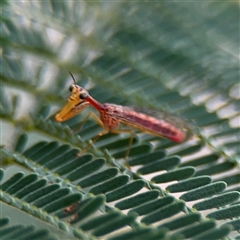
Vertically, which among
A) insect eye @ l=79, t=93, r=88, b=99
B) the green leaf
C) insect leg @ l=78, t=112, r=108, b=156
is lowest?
the green leaf

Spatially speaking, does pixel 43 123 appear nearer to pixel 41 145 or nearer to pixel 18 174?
pixel 41 145

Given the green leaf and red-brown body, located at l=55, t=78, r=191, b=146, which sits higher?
red-brown body, located at l=55, t=78, r=191, b=146

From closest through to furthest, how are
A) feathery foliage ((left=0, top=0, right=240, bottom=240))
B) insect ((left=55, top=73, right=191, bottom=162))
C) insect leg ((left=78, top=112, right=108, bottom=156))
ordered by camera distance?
feathery foliage ((left=0, top=0, right=240, bottom=240)) < insect leg ((left=78, top=112, right=108, bottom=156)) < insect ((left=55, top=73, right=191, bottom=162))

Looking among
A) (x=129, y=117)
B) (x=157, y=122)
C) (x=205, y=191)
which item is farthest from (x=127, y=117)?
(x=205, y=191)

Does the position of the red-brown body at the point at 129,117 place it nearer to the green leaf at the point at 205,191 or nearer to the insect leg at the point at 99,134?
the insect leg at the point at 99,134

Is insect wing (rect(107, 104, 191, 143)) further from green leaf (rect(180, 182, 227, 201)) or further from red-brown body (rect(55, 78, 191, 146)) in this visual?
green leaf (rect(180, 182, 227, 201))

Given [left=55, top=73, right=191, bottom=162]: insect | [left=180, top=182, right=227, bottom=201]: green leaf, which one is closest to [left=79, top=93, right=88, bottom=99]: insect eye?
[left=55, top=73, right=191, bottom=162]: insect

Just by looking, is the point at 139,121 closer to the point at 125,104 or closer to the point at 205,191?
the point at 125,104

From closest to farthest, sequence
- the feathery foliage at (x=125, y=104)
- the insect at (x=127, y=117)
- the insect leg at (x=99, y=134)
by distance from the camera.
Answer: the feathery foliage at (x=125, y=104) → the insect leg at (x=99, y=134) → the insect at (x=127, y=117)

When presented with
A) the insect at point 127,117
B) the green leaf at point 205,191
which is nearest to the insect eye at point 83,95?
the insect at point 127,117
